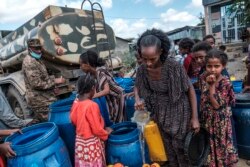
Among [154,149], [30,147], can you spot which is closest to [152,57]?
[154,149]

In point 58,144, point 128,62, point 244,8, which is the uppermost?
point 244,8

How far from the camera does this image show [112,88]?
3.08m

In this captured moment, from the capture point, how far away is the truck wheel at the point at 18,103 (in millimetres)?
4930

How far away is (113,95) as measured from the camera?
10.2ft

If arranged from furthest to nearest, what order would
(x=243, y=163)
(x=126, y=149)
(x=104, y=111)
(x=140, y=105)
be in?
(x=104, y=111)
(x=243, y=163)
(x=140, y=105)
(x=126, y=149)

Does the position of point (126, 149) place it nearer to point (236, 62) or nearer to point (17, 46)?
point (17, 46)

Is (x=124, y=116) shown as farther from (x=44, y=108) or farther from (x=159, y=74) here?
(x=44, y=108)

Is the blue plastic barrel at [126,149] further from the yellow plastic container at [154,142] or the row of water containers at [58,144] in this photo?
the yellow plastic container at [154,142]

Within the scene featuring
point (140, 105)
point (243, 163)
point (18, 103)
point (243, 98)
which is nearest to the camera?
point (140, 105)

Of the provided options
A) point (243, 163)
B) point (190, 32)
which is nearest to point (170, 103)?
point (243, 163)

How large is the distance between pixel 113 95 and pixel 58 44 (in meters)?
2.02

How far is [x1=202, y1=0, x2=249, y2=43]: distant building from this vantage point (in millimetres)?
15797

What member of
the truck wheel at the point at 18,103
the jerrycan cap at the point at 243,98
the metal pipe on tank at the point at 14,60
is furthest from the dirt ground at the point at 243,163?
the metal pipe on tank at the point at 14,60

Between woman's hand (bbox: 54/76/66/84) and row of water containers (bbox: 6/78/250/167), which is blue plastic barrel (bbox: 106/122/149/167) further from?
woman's hand (bbox: 54/76/66/84)
